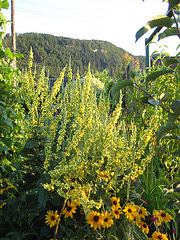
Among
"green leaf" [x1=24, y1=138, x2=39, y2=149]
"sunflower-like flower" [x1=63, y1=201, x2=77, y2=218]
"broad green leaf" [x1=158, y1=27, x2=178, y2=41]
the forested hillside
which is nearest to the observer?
"broad green leaf" [x1=158, y1=27, x2=178, y2=41]

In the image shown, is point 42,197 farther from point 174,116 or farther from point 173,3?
point 173,3

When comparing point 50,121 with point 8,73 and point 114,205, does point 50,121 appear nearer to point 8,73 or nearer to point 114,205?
point 8,73

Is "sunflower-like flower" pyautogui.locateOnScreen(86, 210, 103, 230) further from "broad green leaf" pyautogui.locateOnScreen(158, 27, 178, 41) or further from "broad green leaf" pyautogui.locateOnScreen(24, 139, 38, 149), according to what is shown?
"broad green leaf" pyautogui.locateOnScreen(158, 27, 178, 41)

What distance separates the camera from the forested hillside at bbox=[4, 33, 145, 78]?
5400 centimetres

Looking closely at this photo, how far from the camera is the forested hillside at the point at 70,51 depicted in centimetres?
5400

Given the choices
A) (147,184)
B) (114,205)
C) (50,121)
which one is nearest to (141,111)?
(147,184)

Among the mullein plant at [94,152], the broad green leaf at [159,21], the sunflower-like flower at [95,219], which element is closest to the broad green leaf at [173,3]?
the broad green leaf at [159,21]

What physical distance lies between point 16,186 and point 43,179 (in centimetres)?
58

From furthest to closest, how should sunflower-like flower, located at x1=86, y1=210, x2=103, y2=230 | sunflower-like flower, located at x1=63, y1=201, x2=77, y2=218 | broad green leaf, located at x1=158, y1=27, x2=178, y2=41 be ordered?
sunflower-like flower, located at x1=63, y1=201, x2=77, y2=218 → sunflower-like flower, located at x1=86, y1=210, x2=103, y2=230 → broad green leaf, located at x1=158, y1=27, x2=178, y2=41

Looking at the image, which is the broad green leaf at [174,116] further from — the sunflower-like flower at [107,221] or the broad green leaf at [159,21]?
the sunflower-like flower at [107,221]

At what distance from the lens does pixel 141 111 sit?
2.54 m

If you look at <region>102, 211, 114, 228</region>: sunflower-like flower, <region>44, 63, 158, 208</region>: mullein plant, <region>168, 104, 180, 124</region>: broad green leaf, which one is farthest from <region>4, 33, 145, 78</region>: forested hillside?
<region>168, 104, 180, 124</region>: broad green leaf

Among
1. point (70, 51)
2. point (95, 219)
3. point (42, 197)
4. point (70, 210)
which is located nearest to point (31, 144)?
point (42, 197)

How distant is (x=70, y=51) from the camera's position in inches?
2441
